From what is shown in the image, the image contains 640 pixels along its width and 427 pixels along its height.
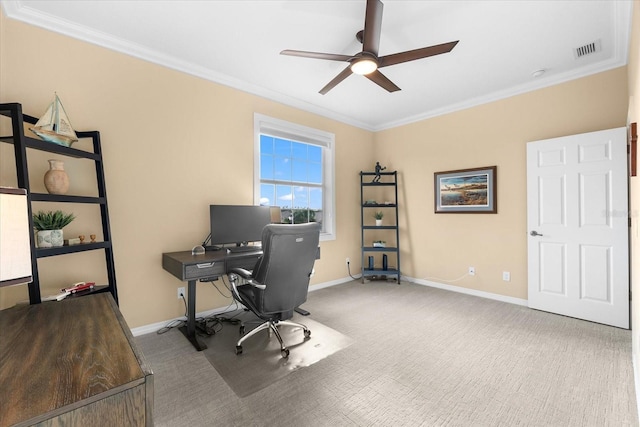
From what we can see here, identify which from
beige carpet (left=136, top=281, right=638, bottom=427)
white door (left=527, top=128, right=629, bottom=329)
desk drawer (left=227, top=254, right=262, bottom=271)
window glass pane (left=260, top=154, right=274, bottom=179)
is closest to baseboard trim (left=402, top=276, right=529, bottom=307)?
white door (left=527, top=128, right=629, bottom=329)

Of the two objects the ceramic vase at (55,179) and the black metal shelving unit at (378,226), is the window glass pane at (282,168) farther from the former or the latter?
the ceramic vase at (55,179)

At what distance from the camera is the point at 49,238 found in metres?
1.99

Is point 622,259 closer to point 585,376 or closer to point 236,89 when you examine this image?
point 585,376

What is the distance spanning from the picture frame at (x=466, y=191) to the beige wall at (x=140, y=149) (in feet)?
9.14

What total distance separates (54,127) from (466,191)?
176 inches

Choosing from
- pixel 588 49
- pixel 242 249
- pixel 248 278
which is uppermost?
pixel 588 49

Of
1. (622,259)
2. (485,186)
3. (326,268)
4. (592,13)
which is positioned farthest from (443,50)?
(326,268)

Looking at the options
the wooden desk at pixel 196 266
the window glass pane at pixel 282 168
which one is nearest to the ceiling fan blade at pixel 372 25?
the wooden desk at pixel 196 266

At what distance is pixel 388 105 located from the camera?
13.5 ft

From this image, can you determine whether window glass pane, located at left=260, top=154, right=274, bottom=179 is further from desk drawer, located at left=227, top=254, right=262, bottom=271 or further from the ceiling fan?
the ceiling fan

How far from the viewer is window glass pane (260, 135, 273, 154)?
12.3 ft

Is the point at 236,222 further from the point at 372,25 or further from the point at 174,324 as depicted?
the point at 372,25

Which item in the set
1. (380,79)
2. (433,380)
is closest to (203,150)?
(380,79)

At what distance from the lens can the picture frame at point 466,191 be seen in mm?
3748
